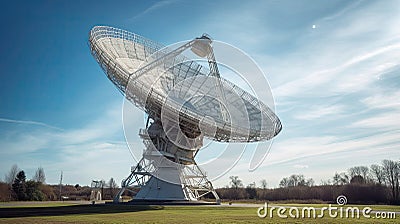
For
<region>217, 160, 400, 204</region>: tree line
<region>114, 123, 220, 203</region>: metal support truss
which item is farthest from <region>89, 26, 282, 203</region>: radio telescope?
<region>217, 160, 400, 204</region>: tree line

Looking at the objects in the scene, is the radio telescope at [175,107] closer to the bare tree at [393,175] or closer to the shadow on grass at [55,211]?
the shadow on grass at [55,211]

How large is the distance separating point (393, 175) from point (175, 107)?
6830cm

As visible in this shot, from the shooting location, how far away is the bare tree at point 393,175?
244 feet

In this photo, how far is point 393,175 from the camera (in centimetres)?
7662

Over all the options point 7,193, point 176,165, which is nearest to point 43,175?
point 7,193

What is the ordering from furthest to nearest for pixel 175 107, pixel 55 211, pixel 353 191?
pixel 353 191
pixel 175 107
pixel 55 211

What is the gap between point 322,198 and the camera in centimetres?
8069

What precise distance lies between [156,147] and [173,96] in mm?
6105

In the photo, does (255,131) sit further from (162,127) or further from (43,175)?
(43,175)

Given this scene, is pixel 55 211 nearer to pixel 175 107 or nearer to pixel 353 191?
pixel 175 107

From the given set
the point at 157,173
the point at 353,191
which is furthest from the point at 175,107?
the point at 353,191

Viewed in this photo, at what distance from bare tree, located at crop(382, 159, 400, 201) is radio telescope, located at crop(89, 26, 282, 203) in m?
55.6

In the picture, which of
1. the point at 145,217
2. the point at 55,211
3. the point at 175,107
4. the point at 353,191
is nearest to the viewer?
the point at 145,217

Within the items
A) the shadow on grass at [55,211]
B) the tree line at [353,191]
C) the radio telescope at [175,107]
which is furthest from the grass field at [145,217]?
the tree line at [353,191]
